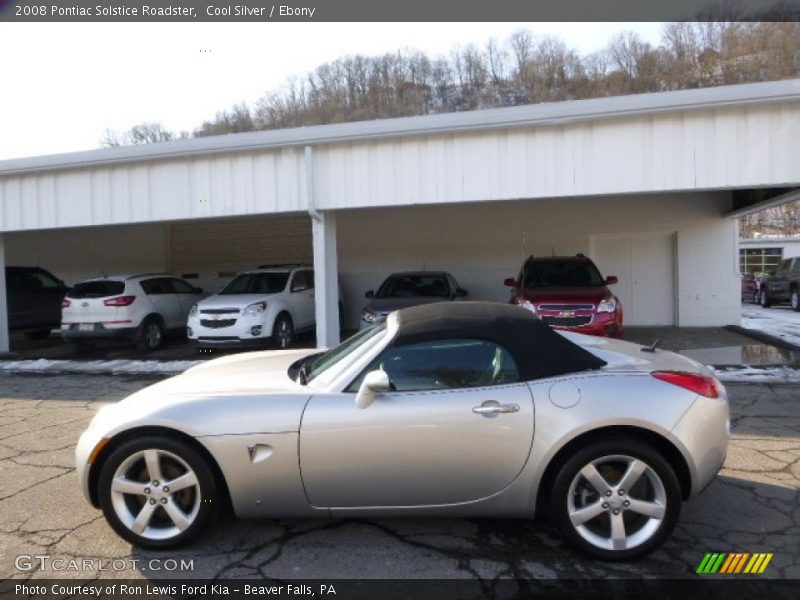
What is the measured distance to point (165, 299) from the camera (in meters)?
12.0

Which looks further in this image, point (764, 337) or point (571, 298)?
point (764, 337)

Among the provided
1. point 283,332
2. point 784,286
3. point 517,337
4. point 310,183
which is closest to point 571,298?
point 310,183

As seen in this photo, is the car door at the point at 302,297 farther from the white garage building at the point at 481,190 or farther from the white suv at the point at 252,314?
the white garage building at the point at 481,190

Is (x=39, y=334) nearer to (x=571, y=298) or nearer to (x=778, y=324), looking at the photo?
(x=571, y=298)

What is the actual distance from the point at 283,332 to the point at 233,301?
3.56ft

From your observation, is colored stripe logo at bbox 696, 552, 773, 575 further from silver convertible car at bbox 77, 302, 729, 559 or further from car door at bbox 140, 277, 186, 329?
car door at bbox 140, 277, 186, 329

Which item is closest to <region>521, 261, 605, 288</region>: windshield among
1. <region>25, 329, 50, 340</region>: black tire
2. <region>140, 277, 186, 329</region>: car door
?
<region>140, 277, 186, 329</region>: car door

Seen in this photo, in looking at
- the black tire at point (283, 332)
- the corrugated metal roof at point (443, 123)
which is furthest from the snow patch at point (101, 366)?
the corrugated metal roof at point (443, 123)

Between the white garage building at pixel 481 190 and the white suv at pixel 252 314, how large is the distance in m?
1.40

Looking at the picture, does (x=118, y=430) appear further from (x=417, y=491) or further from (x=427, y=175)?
(x=427, y=175)

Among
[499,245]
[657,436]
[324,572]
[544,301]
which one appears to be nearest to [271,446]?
[324,572]

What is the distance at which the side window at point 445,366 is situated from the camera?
3.35 meters

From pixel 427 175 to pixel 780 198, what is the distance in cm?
613

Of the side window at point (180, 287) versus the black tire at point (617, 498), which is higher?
the side window at point (180, 287)
